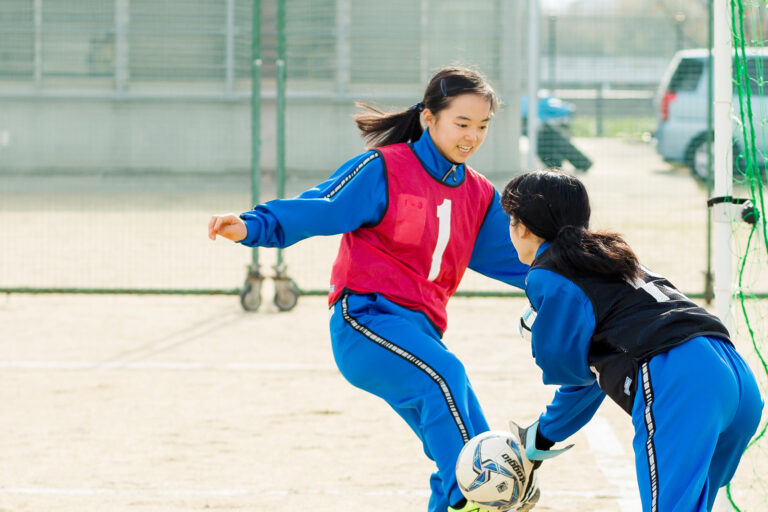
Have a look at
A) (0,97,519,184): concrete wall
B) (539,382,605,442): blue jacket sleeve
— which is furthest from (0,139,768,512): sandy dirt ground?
(539,382,605,442): blue jacket sleeve

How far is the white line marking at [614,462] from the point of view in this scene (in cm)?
454

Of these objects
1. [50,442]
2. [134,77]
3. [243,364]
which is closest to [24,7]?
[134,77]

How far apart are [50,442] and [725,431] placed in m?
3.37

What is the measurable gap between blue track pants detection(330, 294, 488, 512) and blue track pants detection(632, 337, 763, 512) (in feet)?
2.40

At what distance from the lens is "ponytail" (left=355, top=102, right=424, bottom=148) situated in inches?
168

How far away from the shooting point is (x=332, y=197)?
3.88m

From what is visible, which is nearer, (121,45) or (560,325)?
(560,325)

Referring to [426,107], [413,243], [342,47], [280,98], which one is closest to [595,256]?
[413,243]

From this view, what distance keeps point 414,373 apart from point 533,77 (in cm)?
868

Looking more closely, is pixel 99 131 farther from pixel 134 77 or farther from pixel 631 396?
pixel 631 396

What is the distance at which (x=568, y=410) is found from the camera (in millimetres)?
3543

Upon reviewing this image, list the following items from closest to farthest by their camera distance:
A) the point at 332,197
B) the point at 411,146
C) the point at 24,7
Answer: the point at 332,197 < the point at 411,146 < the point at 24,7

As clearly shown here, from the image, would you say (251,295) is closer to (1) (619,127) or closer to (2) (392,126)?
(2) (392,126)

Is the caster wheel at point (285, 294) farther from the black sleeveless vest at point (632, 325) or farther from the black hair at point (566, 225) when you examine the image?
the black sleeveless vest at point (632, 325)
